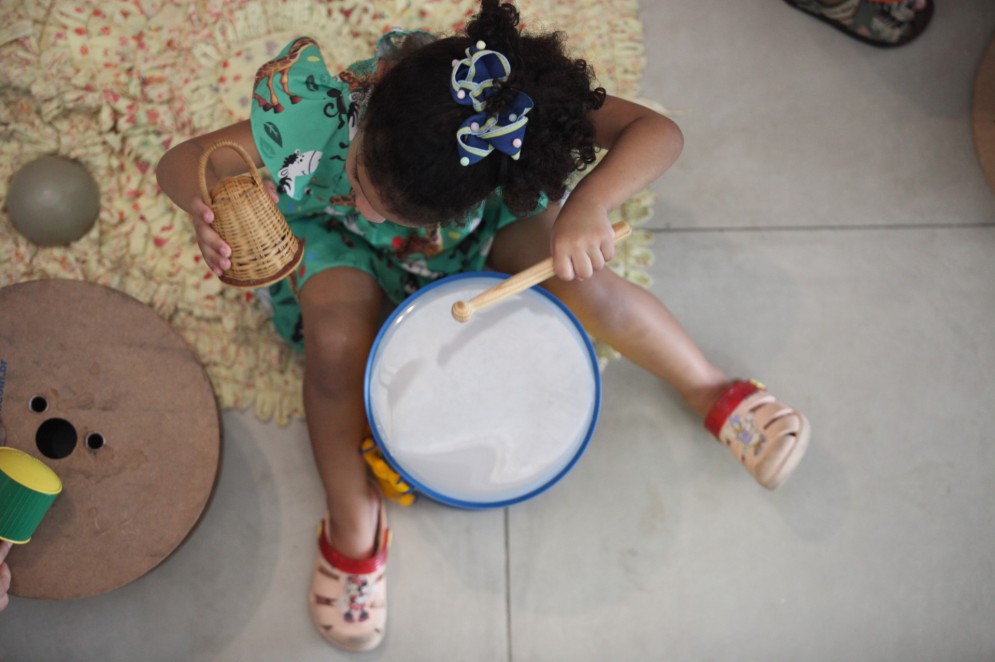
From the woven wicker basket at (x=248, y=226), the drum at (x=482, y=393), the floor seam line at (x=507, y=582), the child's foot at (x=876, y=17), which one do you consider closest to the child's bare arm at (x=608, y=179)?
the drum at (x=482, y=393)

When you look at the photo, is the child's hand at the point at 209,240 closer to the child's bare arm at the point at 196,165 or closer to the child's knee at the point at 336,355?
the child's bare arm at the point at 196,165

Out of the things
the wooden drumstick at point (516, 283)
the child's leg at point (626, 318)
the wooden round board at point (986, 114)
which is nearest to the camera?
the wooden drumstick at point (516, 283)

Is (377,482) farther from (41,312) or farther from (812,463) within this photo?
(812,463)

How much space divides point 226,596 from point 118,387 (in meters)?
0.34

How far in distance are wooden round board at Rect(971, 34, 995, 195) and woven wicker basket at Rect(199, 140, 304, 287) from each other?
3.58ft

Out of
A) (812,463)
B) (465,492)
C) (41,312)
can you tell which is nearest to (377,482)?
(465,492)

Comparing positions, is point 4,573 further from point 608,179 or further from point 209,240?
point 608,179

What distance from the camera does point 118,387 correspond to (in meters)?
0.96

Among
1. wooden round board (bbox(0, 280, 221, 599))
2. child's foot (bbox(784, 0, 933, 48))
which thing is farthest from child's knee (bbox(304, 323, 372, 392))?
child's foot (bbox(784, 0, 933, 48))

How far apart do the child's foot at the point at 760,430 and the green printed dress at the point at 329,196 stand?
0.40 metres

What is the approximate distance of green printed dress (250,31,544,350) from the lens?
89cm

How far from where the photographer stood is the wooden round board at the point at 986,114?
126 cm

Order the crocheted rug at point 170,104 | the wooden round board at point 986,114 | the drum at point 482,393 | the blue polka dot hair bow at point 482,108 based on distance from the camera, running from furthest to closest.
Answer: the wooden round board at point 986,114 → the crocheted rug at point 170,104 → the drum at point 482,393 → the blue polka dot hair bow at point 482,108

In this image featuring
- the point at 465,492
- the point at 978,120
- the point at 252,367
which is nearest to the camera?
the point at 465,492
